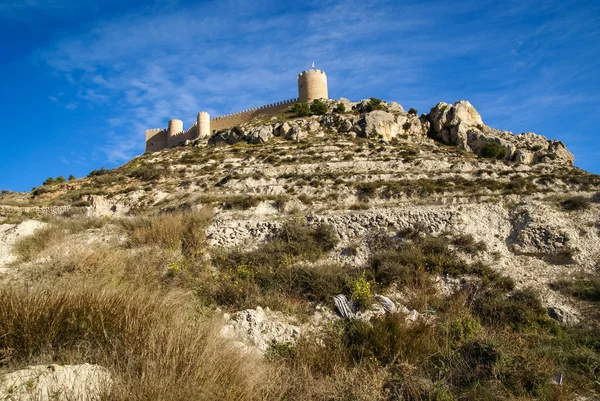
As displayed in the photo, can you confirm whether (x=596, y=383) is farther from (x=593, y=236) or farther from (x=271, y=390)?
(x=593, y=236)

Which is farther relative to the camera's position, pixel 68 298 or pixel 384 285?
pixel 384 285

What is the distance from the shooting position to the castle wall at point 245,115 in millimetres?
54719

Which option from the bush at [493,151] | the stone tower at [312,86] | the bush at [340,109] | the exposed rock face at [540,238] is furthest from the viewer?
the stone tower at [312,86]

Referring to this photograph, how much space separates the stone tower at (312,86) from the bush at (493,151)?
25551mm

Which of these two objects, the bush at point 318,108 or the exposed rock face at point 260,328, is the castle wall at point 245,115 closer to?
the bush at point 318,108

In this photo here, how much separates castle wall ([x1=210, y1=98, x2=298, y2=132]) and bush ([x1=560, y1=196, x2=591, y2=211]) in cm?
4457

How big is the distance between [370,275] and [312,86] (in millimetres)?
47571

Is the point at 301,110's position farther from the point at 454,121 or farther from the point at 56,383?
the point at 56,383

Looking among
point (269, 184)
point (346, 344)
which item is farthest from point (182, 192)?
point (346, 344)

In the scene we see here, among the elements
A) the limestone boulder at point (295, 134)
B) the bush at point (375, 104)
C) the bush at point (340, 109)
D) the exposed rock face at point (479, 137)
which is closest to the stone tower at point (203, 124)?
the limestone boulder at point (295, 134)

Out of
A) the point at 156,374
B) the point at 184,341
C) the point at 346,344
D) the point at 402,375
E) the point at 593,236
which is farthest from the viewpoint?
the point at 593,236

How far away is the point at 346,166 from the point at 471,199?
489 inches

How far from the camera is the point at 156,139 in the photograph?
2357 inches

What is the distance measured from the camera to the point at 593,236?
11672mm
